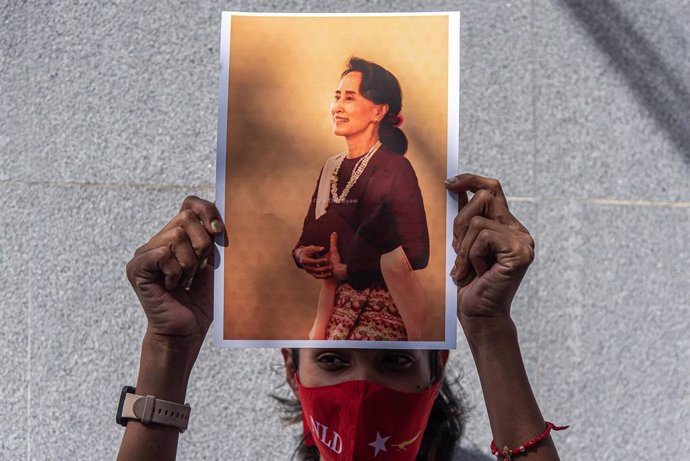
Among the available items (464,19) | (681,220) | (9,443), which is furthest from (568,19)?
(9,443)

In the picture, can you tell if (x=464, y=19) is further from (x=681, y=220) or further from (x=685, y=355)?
(x=685, y=355)

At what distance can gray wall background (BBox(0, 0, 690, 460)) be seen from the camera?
2.29m

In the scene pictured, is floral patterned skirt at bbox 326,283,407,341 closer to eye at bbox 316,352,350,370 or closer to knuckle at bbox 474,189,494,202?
knuckle at bbox 474,189,494,202

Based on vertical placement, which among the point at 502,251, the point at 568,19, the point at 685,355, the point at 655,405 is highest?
the point at 568,19

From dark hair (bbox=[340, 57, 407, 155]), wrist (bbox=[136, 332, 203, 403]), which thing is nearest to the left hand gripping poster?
dark hair (bbox=[340, 57, 407, 155])

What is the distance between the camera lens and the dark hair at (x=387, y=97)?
132cm

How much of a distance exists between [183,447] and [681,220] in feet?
5.44

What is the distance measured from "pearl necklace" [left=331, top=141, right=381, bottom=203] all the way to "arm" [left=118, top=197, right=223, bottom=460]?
0.20 metres

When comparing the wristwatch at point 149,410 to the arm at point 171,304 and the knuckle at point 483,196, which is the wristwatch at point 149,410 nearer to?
the arm at point 171,304

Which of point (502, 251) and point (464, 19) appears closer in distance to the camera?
point (502, 251)

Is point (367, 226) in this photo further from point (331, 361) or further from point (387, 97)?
point (331, 361)

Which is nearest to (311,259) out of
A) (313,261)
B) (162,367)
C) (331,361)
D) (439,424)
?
(313,261)

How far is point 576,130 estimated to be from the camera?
91.0 inches

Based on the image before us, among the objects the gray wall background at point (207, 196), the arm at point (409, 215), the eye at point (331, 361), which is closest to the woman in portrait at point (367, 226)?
the arm at point (409, 215)
